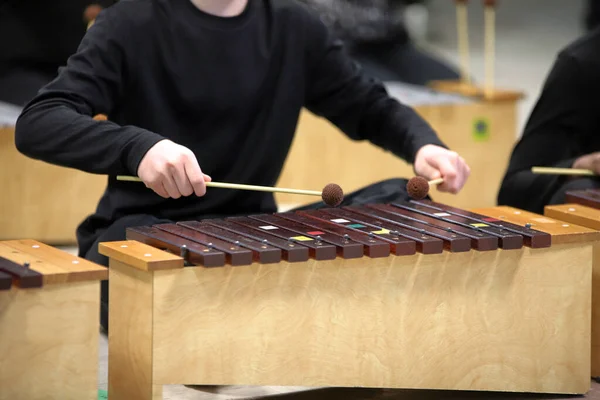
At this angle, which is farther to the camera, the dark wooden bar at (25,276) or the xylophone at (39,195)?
the xylophone at (39,195)

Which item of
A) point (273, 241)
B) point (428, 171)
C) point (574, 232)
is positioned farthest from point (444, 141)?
point (273, 241)

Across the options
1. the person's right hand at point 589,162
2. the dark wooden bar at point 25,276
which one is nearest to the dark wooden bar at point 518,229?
the person's right hand at point 589,162

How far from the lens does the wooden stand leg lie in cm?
236

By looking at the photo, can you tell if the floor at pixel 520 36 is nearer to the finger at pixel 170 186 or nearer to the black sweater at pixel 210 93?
the black sweater at pixel 210 93

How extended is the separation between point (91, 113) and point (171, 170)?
45 centimetres

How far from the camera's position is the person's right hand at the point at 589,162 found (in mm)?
3275

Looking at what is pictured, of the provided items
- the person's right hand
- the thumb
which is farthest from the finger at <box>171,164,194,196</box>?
the person's right hand

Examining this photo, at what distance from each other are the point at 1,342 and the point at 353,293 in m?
0.72

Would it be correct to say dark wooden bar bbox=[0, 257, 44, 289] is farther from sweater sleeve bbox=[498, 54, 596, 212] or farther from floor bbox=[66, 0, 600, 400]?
floor bbox=[66, 0, 600, 400]

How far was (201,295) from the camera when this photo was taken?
93.3 inches

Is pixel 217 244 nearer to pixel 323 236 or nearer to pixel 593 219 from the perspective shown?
pixel 323 236

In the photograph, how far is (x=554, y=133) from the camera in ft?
11.9

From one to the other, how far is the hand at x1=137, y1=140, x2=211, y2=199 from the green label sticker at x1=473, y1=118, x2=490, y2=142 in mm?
2412

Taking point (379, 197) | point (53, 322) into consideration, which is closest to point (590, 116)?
point (379, 197)
